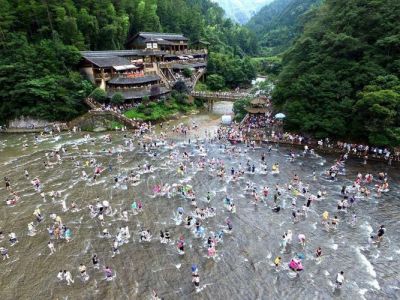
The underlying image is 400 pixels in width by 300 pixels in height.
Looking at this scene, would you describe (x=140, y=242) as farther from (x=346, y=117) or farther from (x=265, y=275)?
(x=346, y=117)

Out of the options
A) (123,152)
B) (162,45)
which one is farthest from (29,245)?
(162,45)

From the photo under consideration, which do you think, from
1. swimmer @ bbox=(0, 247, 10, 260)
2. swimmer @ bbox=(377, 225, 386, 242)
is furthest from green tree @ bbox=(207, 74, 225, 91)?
swimmer @ bbox=(0, 247, 10, 260)

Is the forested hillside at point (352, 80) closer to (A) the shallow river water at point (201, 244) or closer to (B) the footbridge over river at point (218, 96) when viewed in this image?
(A) the shallow river water at point (201, 244)

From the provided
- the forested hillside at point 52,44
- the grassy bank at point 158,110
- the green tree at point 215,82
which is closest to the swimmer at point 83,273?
the grassy bank at point 158,110

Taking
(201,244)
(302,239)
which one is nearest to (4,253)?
(201,244)

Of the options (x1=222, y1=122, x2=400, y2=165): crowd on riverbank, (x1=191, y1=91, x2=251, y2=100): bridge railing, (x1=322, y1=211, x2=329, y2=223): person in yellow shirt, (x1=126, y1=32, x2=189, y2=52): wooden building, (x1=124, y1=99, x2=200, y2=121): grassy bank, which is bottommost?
(x1=322, y1=211, x2=329, y2=223): person in yellow shirt

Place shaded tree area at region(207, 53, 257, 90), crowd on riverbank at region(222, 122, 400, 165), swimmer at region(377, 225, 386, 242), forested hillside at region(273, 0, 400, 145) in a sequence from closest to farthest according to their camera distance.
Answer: swimmer at region(377, 225, 386, 242) → forested hillside at region(273, 0, 400, 145) → crowd on riverbank at region(222, 122, 400, 165) → shaded tree area at region(207, 53, 257, 90)

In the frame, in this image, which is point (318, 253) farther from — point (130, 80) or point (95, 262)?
point (130, 80)

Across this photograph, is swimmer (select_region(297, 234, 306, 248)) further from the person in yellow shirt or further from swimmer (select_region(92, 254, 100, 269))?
swimmer (select_region(92, 254, 100, 269))
